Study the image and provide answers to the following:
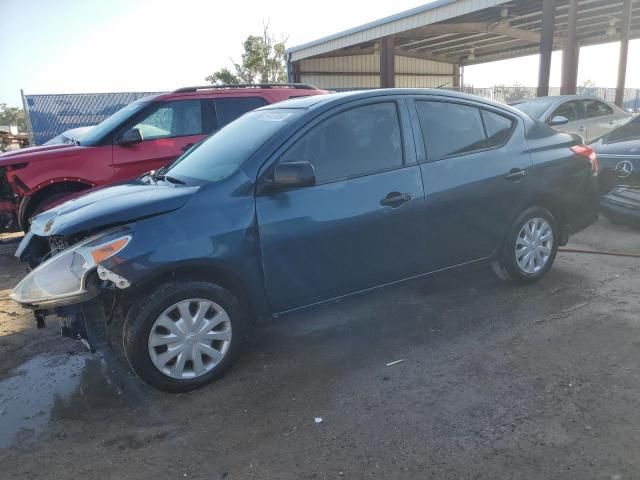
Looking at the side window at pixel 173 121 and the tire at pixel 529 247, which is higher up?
the side window at pixel 173 121

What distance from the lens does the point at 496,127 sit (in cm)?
438

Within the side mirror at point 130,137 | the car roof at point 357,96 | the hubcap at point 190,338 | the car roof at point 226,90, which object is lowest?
Answer: the hubcap at point 190,338

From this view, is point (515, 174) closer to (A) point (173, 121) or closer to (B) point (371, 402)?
(B) point (371, 402)

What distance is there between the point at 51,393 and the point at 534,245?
13.1 feet

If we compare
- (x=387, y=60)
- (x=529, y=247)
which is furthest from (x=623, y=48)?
(x=529, y=247)

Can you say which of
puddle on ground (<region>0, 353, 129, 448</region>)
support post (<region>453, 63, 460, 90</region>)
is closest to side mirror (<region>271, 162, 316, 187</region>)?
puddle on ground (<region>0, 353, 129, 448</region>)

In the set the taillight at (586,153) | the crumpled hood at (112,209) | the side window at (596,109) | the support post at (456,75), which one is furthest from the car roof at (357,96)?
the support post at (456,75)

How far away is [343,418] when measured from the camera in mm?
2844

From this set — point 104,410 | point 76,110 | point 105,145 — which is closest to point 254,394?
point 104,410

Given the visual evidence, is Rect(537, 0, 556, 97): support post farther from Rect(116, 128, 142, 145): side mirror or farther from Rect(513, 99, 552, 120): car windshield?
Rect(116, 128, 142, 145): side mirror

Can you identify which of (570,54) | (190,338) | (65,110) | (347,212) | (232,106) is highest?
(570,54)

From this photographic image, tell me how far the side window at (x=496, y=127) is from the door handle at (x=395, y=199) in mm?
1088

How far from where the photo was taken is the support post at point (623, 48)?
14.7 m

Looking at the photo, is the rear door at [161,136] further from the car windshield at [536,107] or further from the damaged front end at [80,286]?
the car windshield at [536,107]
